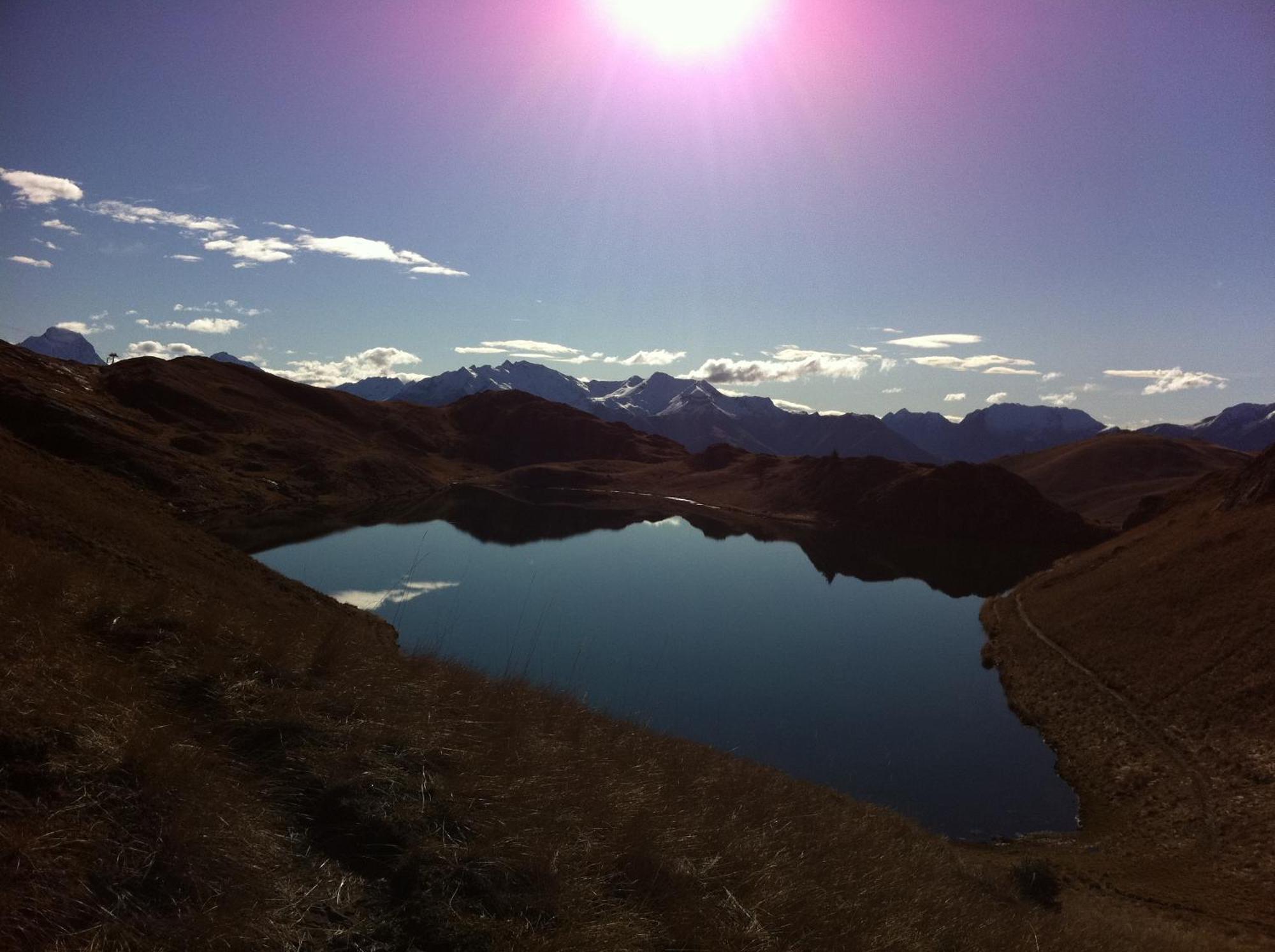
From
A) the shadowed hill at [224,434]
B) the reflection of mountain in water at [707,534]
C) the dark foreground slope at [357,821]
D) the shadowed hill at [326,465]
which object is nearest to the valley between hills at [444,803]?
the dark foreground slope at [357,821]

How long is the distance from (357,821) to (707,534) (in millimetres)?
101113

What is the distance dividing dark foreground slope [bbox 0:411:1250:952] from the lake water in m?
7.04

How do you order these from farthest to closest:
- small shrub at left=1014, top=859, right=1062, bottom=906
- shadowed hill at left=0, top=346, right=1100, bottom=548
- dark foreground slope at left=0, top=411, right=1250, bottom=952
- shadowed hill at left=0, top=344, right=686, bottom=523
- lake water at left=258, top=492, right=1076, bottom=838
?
shadowed hill at left=0, top=346, right=1100, bottom=548
shadowed hill at left=0, top=344, right=686, bottom=523
lake water at left=258, top=492, right=1076, bottom=838
small shrub at left=1014, top=859, right=1062, bottom=906
dark foreground slope at left=0, top=411, right=1250, bottom=952

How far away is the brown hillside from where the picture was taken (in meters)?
141

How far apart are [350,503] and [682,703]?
91979mm

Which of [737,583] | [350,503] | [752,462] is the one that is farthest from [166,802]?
[752,462]

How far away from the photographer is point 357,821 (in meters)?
7.04

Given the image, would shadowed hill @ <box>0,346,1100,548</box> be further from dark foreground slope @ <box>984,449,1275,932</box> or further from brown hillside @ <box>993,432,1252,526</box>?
dark foreground slope @ <box>984,449,1275,932</box>

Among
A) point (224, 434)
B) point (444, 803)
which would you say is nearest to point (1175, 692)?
point (444, 803)

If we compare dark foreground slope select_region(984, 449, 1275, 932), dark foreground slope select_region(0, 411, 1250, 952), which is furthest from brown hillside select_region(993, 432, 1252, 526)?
dark foreground slope select_region(0, 411, 1250, 952)

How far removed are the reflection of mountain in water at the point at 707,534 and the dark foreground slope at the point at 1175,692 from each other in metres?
25.9

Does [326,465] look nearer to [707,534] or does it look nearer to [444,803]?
[707,534]

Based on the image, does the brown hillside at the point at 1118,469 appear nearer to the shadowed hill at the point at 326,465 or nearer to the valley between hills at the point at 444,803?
the shadowed hill at the point at 326,465

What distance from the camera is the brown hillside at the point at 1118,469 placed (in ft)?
462
